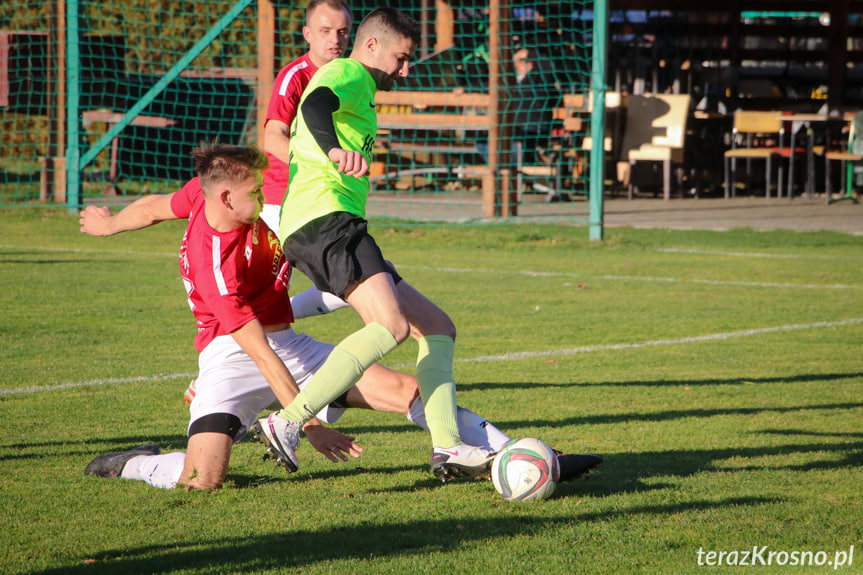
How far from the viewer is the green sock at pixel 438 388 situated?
371cm

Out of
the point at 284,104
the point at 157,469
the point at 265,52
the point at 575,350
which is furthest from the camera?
the point at 265,52

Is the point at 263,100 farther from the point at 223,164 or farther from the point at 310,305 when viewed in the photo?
the point at 223,164

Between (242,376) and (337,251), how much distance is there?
601 mm

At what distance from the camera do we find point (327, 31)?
18.3 feet

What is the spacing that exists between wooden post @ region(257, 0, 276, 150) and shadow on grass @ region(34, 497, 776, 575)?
1210 centimetres

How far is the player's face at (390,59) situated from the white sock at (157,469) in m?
1.60

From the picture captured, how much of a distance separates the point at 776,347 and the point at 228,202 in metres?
4.06

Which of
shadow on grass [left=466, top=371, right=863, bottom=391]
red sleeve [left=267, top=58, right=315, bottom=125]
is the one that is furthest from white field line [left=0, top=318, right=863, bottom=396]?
red sleeve [left=267, top=58, right=315, bottom=125]

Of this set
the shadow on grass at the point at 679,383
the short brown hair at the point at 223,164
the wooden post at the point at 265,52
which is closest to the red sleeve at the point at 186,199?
the short brown hair at the point at 223,164

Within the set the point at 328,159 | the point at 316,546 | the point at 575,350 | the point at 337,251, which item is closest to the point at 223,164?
the point at 328,159

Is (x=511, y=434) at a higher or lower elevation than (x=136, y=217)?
lower

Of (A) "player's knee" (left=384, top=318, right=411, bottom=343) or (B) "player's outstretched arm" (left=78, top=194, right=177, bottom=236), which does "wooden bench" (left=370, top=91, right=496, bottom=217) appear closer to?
(B) "player's outstretched arm" (left=78, top=194, right=177, bottom=236)

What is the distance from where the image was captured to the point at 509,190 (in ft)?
47.4

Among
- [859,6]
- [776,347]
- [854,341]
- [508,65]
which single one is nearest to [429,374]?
[776,347]
